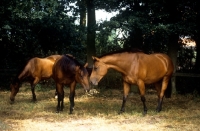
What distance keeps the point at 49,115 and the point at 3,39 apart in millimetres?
7403

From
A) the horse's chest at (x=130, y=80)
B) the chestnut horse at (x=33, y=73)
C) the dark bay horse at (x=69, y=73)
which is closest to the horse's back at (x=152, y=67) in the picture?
the horse's chest at (x=130, y=80)

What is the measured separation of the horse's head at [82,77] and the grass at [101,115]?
80cm

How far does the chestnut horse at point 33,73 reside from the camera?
1109 centimetres

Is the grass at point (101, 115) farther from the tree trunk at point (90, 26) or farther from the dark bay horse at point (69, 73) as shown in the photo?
the tree trunk at point (90, 26)

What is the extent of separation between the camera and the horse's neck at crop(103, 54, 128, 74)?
8.50 meters

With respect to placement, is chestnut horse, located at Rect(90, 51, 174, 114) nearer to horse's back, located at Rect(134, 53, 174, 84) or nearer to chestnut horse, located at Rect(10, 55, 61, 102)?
horse's back, located at Rect(134, 53, 174, 84)

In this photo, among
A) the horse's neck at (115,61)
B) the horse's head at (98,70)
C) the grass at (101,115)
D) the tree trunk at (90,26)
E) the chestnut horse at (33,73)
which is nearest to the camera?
the grass at (101,115)

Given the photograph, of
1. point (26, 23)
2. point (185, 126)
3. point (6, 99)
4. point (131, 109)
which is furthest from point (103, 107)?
point (26, 23)

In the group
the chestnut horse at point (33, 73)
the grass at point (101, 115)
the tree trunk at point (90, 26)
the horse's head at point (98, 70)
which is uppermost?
the tree trunk at point (90, 26)

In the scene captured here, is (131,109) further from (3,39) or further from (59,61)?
(3,39)

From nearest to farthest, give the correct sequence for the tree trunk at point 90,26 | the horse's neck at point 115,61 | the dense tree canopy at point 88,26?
1. the horse's neck at point 115,61
2. the dense tree canopy at point 88,26
3. the tree trunk at point 90,26

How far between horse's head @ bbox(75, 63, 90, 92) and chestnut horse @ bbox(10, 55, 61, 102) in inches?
128

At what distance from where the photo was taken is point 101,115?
27.4ft

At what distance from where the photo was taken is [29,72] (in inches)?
451
